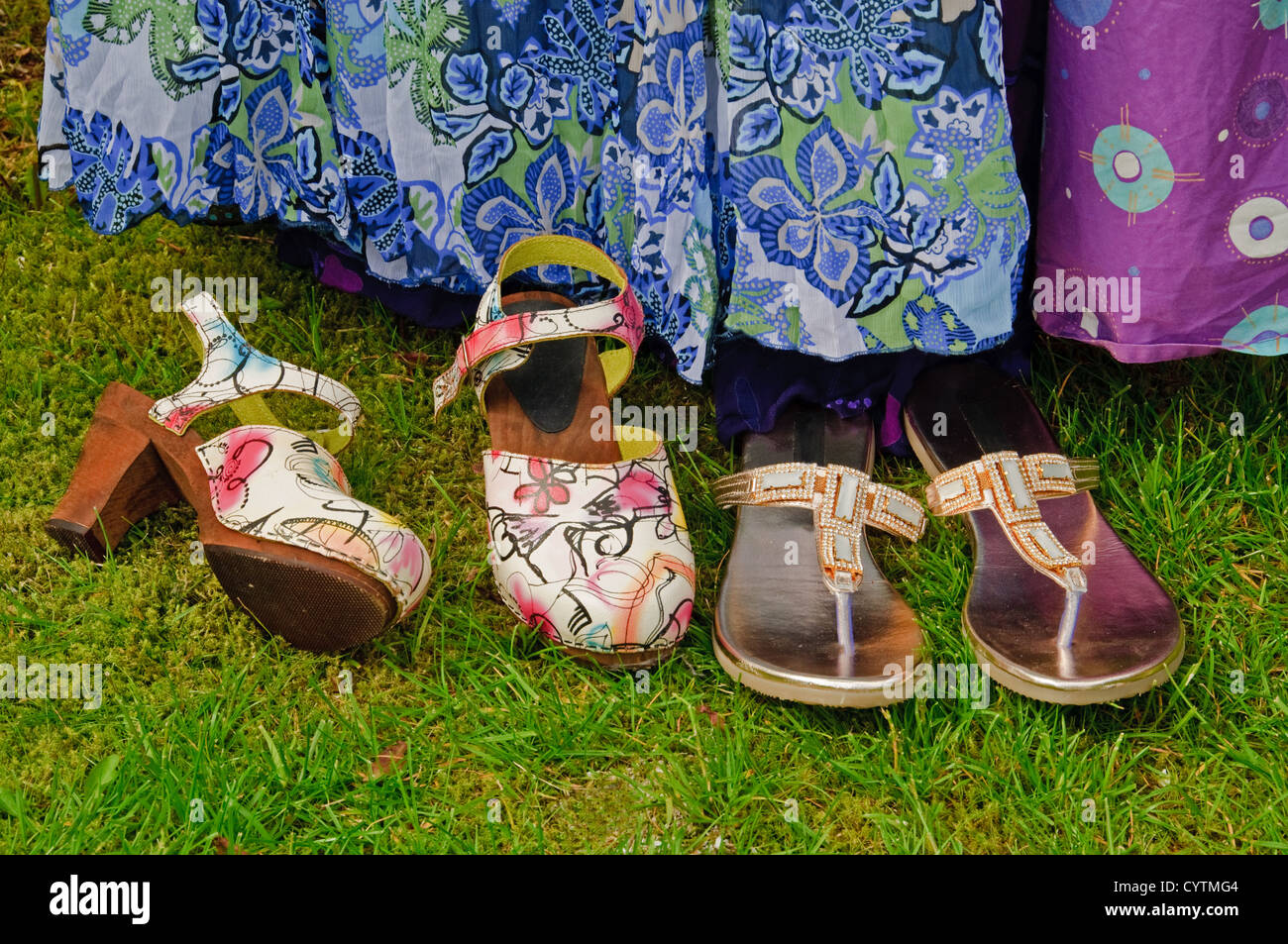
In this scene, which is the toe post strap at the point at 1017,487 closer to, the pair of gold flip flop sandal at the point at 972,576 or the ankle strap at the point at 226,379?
the pair of gold flip flop sandal at the point at 972,576

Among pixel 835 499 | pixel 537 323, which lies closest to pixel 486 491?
pixel 537 323

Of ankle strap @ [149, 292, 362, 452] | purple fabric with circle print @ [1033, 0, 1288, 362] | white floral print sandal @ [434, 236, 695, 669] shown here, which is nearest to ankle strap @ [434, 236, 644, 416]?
white floral print sandal @ [434, 236, 695, 669]

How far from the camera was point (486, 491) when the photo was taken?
1.58 metres

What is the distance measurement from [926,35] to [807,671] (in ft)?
2.65

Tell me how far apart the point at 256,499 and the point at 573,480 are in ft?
1.36

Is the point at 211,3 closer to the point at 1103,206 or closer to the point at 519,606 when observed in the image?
the point at 519,606

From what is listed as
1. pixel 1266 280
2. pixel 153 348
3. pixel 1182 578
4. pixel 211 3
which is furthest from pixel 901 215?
pixel 153 348

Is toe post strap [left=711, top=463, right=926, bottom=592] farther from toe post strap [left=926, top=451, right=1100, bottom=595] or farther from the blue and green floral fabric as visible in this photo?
the blue and green floral fabric

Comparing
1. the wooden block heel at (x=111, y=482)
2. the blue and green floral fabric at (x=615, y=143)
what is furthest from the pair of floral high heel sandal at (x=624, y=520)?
the blue and green floral fabric at (x=615, y=143)

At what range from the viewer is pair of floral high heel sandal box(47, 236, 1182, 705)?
1.37 metres

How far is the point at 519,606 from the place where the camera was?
147 cm

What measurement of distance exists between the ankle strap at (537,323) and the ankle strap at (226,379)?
18 centimetres

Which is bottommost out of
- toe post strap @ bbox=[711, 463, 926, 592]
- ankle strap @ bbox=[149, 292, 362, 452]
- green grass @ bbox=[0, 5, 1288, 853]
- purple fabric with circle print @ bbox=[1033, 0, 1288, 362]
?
green grass @ bbox=[0, 5, 1288, 853]

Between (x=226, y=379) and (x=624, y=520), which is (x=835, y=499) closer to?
(x=624, y=520)
